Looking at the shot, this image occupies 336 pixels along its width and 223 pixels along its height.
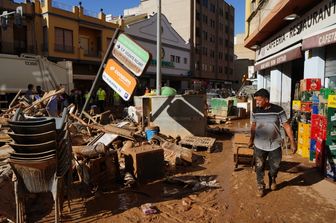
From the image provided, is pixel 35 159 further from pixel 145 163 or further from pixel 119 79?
pixel 119 79

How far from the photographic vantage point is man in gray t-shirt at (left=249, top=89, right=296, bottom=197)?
5523 mm

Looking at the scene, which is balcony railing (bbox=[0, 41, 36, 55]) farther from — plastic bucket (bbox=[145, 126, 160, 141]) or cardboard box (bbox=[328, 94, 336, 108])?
cardboard box (bbox=[328, 94, 336, 108])

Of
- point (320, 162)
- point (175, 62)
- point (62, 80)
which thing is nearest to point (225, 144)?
point (320, 162)

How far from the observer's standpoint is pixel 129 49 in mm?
8141

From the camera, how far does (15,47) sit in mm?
27703

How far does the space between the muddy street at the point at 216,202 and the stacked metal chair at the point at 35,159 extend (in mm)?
762

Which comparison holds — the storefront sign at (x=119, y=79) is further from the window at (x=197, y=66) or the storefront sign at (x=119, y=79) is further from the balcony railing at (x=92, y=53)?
the window at (x=197, y=66)

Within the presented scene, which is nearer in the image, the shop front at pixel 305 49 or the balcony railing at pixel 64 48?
the shop front at pixel 305 49

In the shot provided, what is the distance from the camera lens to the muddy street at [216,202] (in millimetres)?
4770

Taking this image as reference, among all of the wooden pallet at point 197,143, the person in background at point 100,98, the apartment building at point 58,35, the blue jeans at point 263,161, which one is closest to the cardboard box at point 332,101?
the blue jeans at point 263,161

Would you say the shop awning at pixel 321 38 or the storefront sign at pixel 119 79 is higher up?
the shop awning at pixel 321 38

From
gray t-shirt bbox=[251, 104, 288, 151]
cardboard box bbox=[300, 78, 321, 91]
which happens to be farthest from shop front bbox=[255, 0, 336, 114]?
gray t-shirt bbox=[251, 104, 288, 151]

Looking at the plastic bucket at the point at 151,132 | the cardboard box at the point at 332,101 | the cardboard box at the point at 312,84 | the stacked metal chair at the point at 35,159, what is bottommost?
the plastic bucket at the point at 151,132

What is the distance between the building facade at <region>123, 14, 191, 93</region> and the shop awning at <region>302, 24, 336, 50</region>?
90.4 feet
